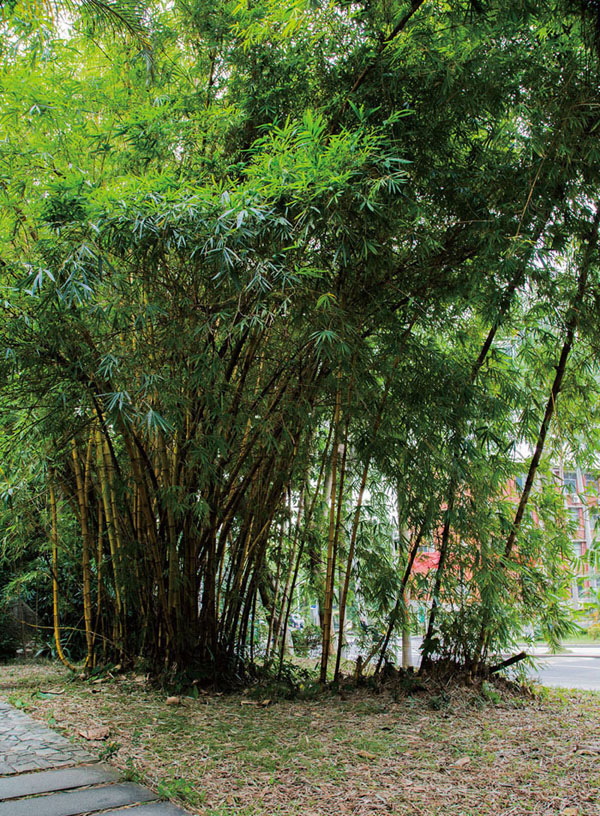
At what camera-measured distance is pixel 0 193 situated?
2713 millimetres

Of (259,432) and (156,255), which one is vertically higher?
(156,255)

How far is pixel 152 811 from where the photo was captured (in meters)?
1.83

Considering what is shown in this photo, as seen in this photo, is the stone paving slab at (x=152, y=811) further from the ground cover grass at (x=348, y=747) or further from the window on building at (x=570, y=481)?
the window on building at (x=570, y=481)

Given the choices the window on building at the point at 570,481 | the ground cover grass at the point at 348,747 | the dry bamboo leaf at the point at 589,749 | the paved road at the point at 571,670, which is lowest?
the paved road at the point at 571,670

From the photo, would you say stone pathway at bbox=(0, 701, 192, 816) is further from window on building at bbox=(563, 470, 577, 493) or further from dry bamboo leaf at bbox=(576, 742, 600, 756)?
window on building at bbox=(563, 470, 577, 493)

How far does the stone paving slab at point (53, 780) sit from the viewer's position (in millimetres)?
1983

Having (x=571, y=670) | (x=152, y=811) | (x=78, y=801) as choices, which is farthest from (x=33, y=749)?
(x=571, y=670)

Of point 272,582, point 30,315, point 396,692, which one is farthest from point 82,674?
point 30,315

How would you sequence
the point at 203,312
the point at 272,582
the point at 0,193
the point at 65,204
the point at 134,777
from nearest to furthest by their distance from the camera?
the point at 134,777 < the point at 65,204 < the point at 0,193 < the point at 203,312 < the point at 272,582

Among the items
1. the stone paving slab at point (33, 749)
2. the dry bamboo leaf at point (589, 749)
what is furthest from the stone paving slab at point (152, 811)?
the dry bamboo leaf at point (589, 749)

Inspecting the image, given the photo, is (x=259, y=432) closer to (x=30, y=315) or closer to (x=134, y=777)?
(x=30, y=315)

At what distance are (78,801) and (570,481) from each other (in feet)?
10.8

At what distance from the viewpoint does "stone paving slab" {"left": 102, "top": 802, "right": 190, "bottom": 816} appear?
1.81 meters

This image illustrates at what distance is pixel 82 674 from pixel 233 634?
1.00 m
